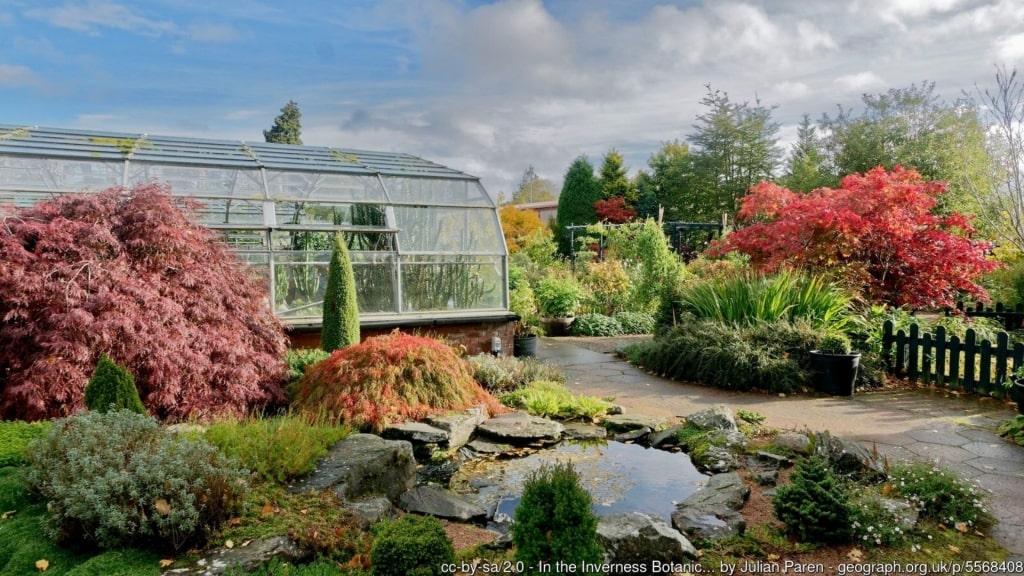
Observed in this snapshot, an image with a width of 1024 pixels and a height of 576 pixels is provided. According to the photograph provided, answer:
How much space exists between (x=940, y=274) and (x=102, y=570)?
10.8m

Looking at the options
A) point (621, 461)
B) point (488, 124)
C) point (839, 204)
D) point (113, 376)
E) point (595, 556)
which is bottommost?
point (621, 461)

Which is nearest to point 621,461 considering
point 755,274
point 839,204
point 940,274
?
point 755,274

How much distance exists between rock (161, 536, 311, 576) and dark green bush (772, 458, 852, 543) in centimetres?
271

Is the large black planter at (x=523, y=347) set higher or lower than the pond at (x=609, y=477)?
higher

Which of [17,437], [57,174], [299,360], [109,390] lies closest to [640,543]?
[109,390]

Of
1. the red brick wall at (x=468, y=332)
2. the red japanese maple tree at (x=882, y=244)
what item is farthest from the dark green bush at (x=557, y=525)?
the red japanese maple tree at (x=882, y=244)

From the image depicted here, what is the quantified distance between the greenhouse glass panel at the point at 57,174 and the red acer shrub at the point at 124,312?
2085 millimetres

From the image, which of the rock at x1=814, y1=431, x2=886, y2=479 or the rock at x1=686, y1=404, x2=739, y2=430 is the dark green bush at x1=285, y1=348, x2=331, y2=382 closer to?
the rock at x1=686, y1=404, x2=739, y2=430

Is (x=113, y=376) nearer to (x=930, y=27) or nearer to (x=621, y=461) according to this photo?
(x=621, y=461)

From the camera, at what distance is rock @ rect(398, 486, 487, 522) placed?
402cm

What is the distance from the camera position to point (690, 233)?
1037 inches

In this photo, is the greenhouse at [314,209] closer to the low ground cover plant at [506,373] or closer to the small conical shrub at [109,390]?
the low ground cover plant at [506,373]

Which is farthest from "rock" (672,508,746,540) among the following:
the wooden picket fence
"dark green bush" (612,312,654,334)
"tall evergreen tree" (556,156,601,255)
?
"tall evergreen tree" (556,156,601,255)

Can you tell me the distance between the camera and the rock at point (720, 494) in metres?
3.89
